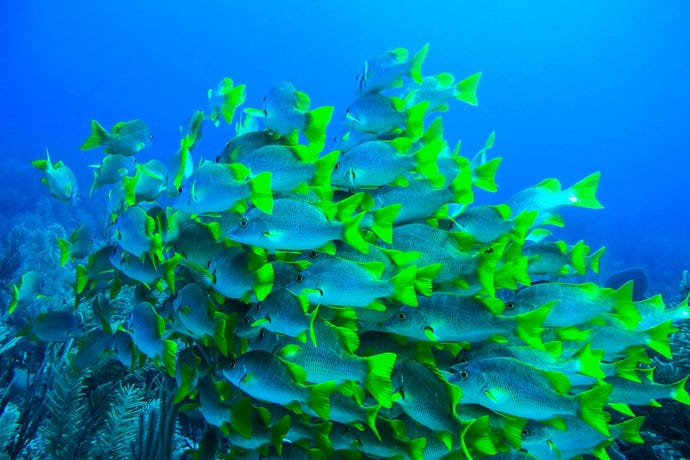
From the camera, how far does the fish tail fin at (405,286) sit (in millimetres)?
2016

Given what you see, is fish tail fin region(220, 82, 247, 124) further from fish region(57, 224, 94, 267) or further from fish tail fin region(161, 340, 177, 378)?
fish tail fin region(161, 340, 177, 378)

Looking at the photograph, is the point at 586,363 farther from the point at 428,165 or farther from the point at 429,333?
the point at 428,165

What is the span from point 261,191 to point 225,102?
3.88ft

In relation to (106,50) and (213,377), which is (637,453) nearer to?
(213,377)

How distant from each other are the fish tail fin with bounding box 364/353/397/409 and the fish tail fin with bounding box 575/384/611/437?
822 millimetres

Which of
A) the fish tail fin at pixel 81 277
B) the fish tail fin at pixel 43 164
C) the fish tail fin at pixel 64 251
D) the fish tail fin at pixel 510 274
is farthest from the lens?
the fish tail fin at pixel 43 164

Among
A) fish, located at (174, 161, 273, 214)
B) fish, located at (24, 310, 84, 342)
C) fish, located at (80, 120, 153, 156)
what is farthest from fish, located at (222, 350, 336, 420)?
fish, located at (80, 120, 153, 156)

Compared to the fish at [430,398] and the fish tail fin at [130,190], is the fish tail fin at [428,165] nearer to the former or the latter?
the fish at [430,398]

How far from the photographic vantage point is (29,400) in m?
3.55

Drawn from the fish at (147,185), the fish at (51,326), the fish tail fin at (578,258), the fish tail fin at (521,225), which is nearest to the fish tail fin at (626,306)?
the fish tail fin at (578,258)

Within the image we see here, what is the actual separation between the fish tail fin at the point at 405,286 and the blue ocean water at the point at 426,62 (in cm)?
12064

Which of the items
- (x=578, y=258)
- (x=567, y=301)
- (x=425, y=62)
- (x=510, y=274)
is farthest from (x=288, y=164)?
(x=425, y=62)

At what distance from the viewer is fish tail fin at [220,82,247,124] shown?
2.92m

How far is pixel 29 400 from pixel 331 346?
109 inches
